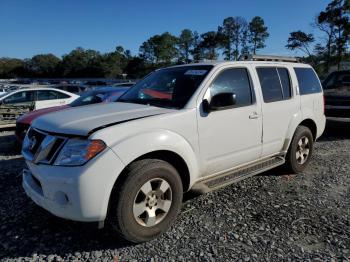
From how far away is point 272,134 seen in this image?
497 centimetres

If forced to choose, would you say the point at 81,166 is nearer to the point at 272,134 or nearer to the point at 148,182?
the point at 148,182

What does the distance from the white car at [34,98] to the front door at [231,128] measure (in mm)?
8675

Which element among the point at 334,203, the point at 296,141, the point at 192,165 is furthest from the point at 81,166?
the point at 296,141

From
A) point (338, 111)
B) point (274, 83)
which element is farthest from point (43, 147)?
point (338, 111)

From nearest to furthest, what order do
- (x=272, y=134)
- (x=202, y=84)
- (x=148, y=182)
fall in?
1. (x=148, y=182)
2. (x=202, y=84)
3. (x=272, y=134)

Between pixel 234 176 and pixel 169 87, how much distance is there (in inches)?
55.4

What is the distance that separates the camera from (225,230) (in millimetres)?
3811

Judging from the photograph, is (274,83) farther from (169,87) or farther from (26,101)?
(26,101)

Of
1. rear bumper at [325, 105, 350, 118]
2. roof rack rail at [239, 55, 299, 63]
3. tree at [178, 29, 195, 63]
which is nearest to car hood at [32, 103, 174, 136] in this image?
roof rack rail at [239, 55, 299, 63]

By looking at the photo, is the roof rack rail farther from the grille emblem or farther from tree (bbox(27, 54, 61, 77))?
tree (bbox(27, 54, 61, 77))

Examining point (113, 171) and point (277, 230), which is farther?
point (277, 230)

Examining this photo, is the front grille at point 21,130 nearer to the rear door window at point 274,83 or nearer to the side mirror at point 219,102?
the side mirror at point 219,102

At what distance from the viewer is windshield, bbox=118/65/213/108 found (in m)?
4.11

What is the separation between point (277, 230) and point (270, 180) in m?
1.75
